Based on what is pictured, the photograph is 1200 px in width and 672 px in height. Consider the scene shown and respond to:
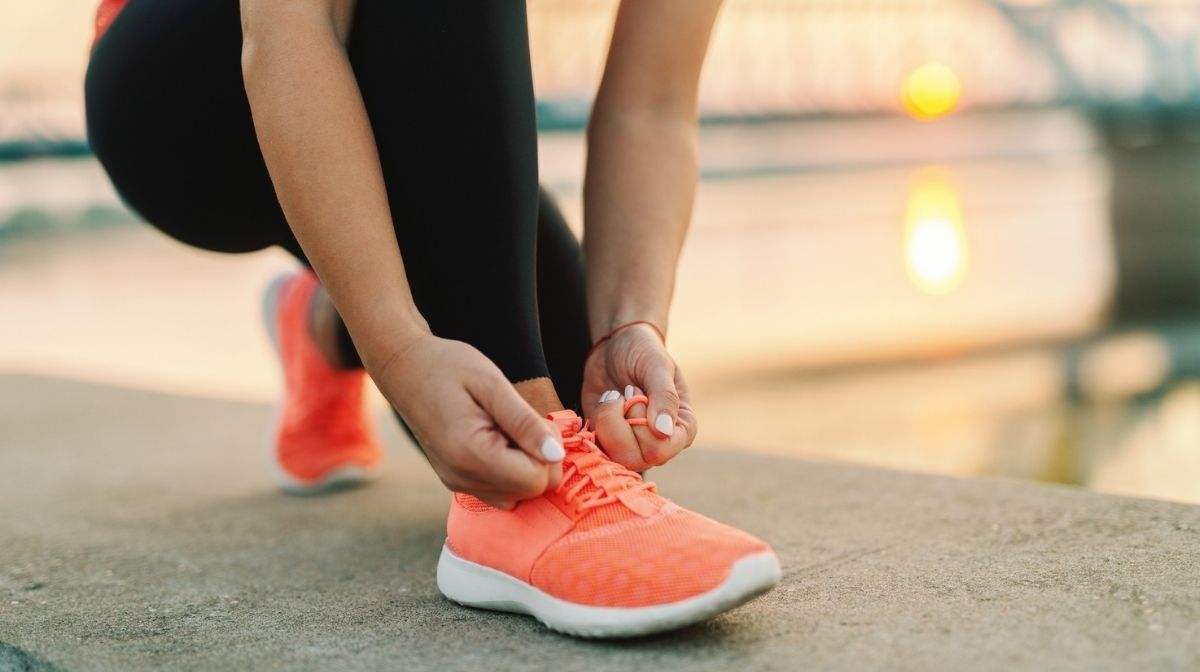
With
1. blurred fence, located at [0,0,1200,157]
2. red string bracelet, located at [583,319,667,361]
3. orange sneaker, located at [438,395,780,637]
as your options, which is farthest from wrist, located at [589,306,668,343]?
blurred fence, located at [0,0,1200,157]

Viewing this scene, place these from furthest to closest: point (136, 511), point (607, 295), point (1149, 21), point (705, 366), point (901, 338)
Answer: point (1149, 21)
point (901, 338)
point (705, 366)
point (136, 511)
point (607, 295)

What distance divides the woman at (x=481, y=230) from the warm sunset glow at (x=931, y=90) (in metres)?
24.4

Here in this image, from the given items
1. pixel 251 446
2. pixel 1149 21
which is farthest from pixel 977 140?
pixel 251 446

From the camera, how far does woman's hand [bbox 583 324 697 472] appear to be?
830 millimetres

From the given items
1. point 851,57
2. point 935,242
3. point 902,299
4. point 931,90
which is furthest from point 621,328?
point 931,90

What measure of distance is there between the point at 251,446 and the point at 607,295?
33.0 inches

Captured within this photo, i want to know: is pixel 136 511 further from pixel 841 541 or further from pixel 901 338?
pixel 901 338

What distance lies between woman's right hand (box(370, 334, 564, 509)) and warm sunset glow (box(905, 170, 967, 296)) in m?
2.95

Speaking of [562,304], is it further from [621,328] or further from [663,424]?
[663,424]

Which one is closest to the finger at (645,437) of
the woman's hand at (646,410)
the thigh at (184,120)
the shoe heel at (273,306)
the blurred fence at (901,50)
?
the woman's hand at (646,410)

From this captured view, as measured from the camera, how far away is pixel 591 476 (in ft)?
2.63

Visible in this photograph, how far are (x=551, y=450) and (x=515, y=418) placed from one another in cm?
3

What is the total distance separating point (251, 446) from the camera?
1645mm

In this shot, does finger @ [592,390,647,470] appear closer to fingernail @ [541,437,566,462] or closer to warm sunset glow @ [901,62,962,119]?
fingernail @ [541,437,566,462]
